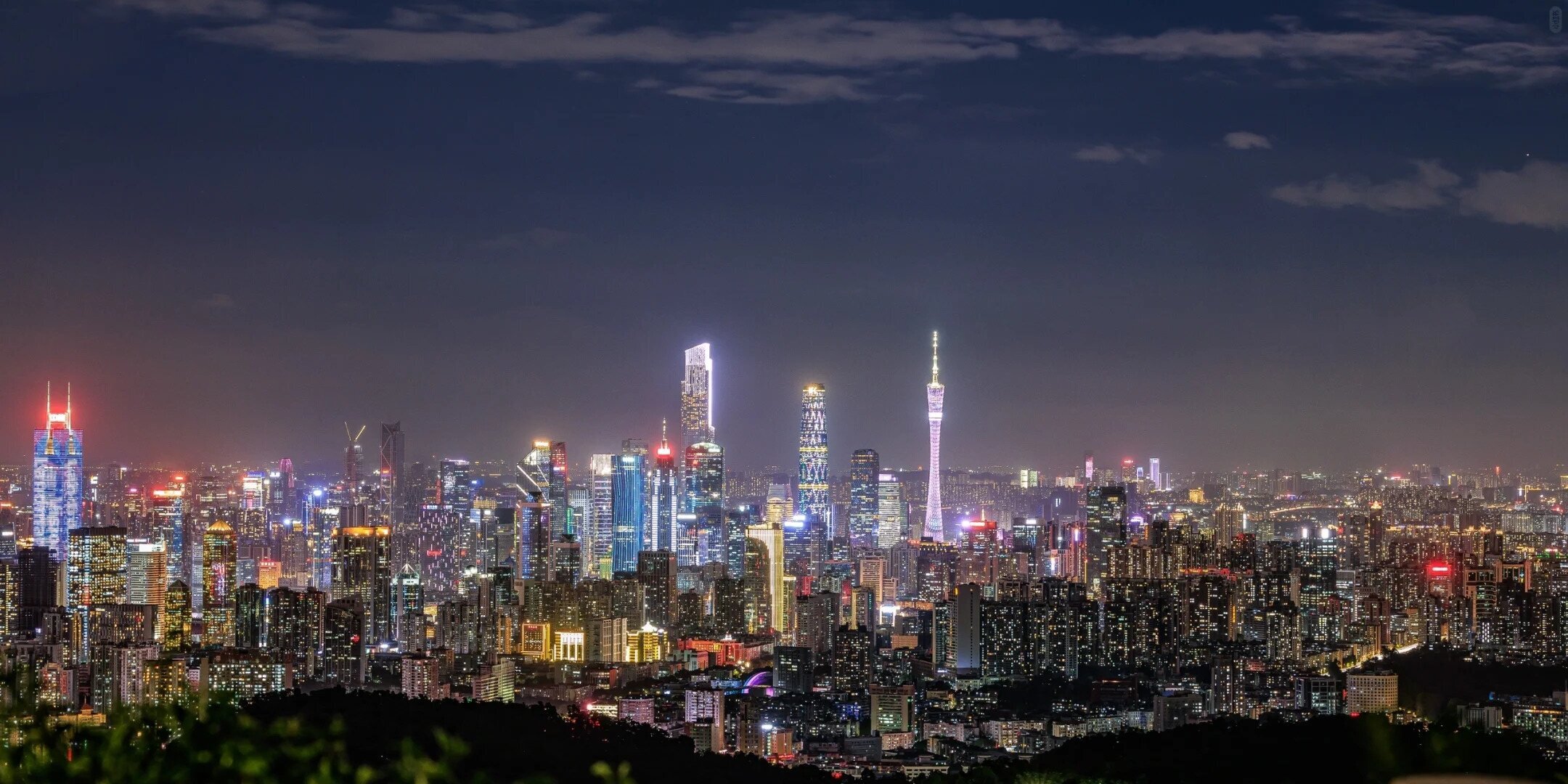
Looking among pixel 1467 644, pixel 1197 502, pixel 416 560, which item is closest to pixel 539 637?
pixel 416 560

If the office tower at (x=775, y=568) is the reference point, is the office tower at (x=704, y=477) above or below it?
above

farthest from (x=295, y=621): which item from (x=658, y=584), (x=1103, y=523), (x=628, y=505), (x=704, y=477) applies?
(x=1103, y=523)

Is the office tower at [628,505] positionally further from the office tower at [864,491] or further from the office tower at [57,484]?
the office tower at [57,484]

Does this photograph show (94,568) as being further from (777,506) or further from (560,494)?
(777,506)

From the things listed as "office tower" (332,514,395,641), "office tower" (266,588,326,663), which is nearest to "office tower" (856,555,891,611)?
"office tower" (332,514,395,641)

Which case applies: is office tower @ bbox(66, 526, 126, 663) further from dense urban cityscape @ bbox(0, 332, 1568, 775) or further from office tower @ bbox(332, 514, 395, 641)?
office tower @ bbox(332, 514, 395, 641)

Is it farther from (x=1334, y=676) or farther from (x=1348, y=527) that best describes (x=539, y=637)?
(x=1348, y=527)

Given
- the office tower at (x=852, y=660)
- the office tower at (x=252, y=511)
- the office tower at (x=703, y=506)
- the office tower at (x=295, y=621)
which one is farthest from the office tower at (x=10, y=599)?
the office tower at (x=703, y=506)
